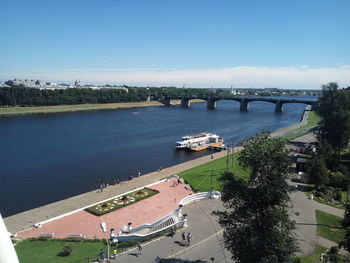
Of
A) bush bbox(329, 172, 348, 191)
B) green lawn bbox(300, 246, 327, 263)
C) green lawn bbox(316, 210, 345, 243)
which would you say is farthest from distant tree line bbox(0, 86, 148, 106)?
green lawn bbox(300, 246, 327, 263)

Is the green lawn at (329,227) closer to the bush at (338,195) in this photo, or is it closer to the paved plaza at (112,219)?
the bush at (338,195)

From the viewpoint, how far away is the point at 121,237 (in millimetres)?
18531

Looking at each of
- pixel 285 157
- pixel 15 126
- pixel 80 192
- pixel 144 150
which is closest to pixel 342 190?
pixel 285 157

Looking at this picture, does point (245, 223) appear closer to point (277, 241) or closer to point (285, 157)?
point (277, 241)

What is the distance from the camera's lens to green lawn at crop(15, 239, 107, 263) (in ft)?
53.3

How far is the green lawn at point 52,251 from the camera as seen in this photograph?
16.2m

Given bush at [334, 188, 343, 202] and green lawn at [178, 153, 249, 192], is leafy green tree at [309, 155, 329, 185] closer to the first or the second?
bush at [334, 188, 343, 202]

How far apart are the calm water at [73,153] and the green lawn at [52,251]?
31.5ft

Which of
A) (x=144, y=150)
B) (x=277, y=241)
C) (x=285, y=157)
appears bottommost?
(x=144, y=150)

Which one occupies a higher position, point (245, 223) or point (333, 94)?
point (333, 94)

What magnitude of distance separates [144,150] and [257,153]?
39479 mm

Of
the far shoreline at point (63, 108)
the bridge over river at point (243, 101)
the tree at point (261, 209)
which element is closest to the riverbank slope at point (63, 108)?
the far shoreline at point (63, 108)

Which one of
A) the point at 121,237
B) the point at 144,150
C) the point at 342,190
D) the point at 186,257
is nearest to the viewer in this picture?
the point at 186,257

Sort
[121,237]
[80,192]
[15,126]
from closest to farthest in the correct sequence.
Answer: [121,237], [80,192], [15,126]
